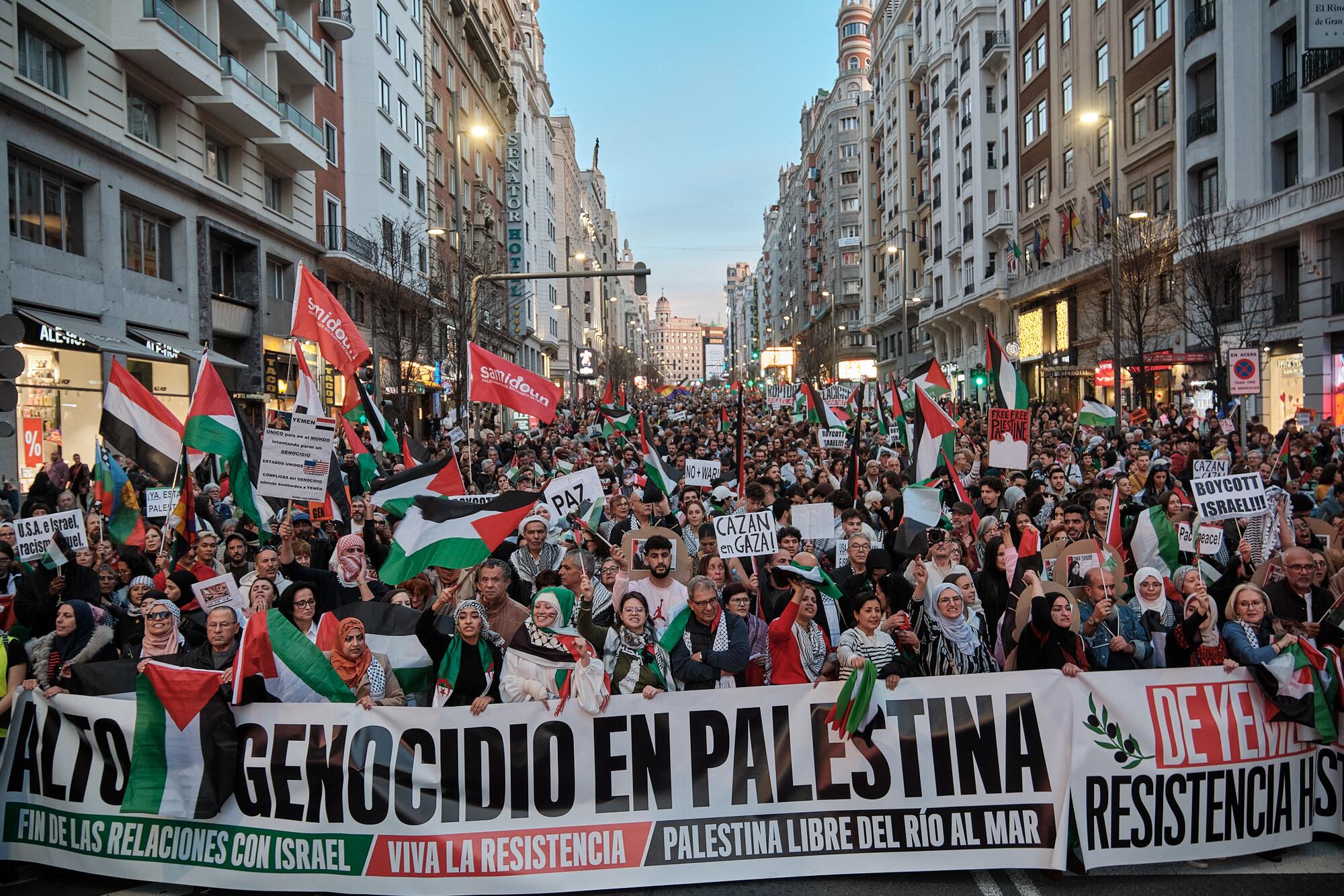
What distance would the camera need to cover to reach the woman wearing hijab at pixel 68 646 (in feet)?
20.0

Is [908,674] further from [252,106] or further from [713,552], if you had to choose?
[252,106]

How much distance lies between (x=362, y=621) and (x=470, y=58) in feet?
177

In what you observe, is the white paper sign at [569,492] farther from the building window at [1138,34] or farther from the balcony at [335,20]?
the building window at [1138,34]

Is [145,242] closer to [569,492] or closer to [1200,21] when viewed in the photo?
[569,492]

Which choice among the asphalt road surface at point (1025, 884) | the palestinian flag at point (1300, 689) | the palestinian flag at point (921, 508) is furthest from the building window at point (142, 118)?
the palestinian flag at point (1300, 689)

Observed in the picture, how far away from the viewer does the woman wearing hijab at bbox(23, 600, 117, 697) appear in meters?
6.09

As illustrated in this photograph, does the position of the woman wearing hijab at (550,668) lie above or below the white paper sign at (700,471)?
below

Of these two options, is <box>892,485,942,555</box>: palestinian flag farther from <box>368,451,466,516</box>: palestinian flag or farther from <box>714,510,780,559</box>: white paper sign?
<box>368,451,466,516</box>: palestinian flag

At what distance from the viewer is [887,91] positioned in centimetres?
7138

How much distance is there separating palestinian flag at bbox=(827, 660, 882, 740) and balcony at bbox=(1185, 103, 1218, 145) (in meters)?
30.9

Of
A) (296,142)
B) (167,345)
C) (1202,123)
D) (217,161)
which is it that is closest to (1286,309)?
(1202,123)

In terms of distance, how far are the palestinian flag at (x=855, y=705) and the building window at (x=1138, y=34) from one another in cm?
3556

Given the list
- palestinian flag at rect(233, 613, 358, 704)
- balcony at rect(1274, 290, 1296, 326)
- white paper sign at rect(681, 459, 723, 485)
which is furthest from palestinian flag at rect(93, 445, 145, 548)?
balcony at rect(1274, 290, 1296, 326)

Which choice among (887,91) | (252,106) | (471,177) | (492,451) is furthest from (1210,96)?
(887,91)
